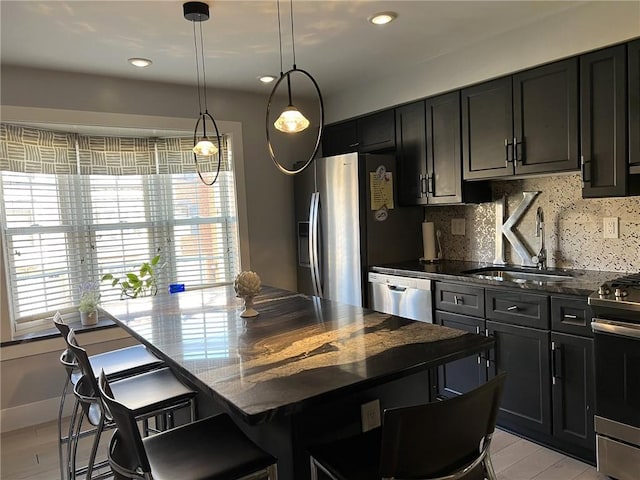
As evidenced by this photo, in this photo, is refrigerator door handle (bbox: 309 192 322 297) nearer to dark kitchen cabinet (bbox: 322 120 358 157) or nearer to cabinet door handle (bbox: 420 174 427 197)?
dark kitchen cabinet (bbox: 322 120 358 157)

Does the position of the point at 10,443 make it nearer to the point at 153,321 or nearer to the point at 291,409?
the point at 153,321

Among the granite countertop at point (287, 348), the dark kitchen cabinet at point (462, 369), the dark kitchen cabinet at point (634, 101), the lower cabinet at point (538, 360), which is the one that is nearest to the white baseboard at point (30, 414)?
the granite countertop at point (287, 348)

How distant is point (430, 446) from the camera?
3.86 feet

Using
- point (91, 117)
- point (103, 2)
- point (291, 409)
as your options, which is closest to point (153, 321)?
point (291, 409)

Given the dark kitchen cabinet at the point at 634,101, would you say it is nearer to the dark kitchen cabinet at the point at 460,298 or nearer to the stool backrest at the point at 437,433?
the dark kitchen cabinet at the point at 460,298

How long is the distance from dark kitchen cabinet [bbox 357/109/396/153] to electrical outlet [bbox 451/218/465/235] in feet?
2.52

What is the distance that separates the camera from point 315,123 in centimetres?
468

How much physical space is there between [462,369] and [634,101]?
1.81 meters

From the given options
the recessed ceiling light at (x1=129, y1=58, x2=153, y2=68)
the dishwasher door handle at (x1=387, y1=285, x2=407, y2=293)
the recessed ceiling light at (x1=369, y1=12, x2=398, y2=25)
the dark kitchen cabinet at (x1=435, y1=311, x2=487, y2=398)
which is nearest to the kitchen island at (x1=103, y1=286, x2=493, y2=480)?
the dark kitchen cabinet at (x1=435, y1=311, x2=487, y2=398)

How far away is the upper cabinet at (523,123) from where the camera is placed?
8.69 ft

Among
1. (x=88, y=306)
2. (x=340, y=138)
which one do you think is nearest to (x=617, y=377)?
(x=340, y=138)

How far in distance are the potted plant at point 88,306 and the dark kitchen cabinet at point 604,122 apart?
11.2 feet

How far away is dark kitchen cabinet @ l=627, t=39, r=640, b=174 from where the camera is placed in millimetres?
2349

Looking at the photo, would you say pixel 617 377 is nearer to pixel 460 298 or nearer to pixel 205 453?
pixel 460 298
